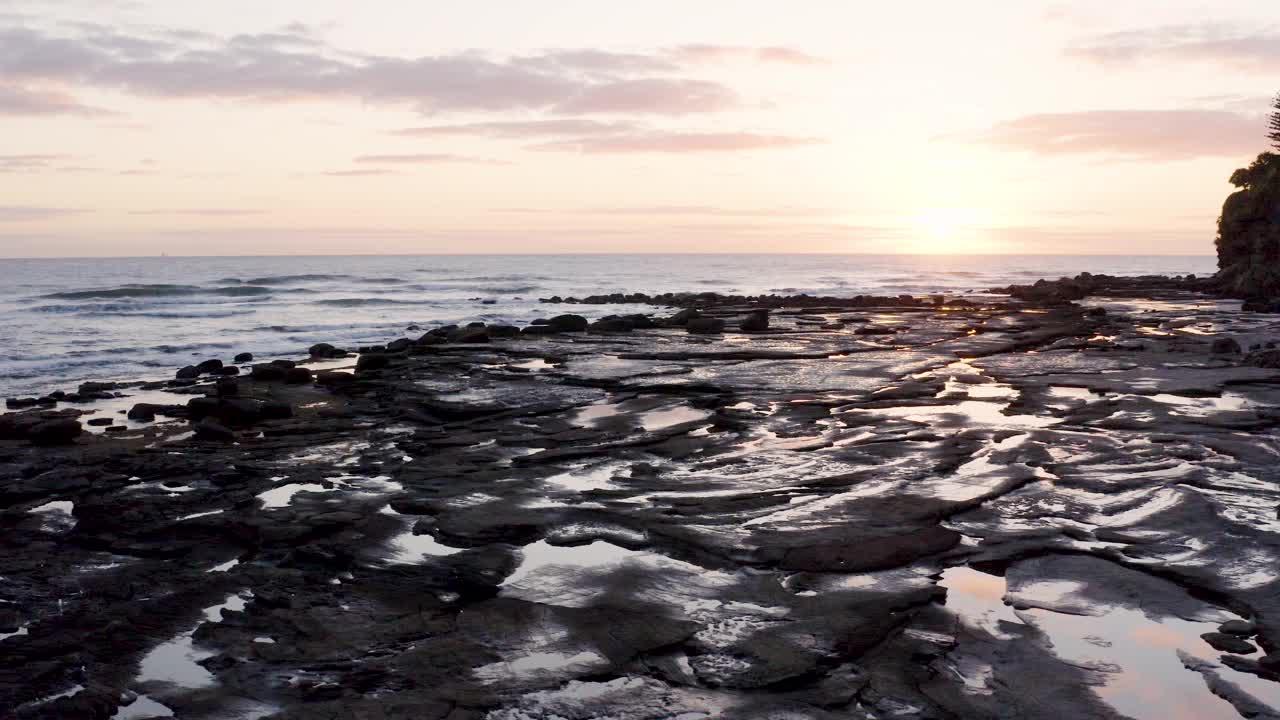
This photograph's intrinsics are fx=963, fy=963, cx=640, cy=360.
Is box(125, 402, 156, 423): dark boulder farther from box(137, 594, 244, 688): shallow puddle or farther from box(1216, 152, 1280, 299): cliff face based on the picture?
box(1216, 152, 1280, 299): cliff face

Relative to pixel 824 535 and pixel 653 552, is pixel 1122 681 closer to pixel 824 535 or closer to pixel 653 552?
pixel 824 535

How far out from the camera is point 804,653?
278 inches

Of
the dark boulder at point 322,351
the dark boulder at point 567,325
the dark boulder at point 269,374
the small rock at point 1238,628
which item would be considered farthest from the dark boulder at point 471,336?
the small rock at point 1238,628

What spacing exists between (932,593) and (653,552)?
8.75 ft

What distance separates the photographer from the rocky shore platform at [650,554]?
662cm

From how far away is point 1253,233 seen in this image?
189ft

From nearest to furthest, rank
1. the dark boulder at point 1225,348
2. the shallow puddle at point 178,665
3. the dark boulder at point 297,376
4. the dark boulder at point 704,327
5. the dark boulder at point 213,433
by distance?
1. the shallow puddle at point 178,665
2. the dark boulder at point 213,433
3. the dark boulder at point 297,376
4. the dark boulder at point 1225,348
5. the dark boulder at point 704,327

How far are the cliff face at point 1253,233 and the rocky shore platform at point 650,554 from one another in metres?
36.2

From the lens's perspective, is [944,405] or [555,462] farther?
[944,405]

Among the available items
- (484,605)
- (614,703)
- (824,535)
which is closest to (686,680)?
(614,703)

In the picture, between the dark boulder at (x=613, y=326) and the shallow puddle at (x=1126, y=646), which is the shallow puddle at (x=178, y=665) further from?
the dark boulder at (x=613, y=326)

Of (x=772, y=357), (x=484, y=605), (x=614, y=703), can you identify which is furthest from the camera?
(x=772, y=357)

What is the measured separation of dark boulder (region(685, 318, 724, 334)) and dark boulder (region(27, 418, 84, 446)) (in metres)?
21.8

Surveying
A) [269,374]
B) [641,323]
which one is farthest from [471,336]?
[269,374]
